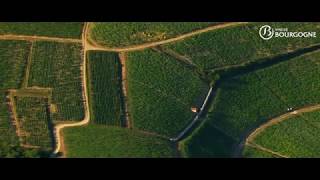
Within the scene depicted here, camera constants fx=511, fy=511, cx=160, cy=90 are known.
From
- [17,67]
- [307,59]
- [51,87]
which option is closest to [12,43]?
[17,67]

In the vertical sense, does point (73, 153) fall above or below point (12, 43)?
below

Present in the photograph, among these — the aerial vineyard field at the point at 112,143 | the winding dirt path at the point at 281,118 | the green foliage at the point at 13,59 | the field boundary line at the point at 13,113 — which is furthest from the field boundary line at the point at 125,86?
the winding dirt path at the point at 281,118

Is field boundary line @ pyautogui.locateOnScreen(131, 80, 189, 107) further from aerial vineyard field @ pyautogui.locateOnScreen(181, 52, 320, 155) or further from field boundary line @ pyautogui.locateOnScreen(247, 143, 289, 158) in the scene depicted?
field boundary line @ pyautogui.locateOnScreen(247, 143, 289, 158)

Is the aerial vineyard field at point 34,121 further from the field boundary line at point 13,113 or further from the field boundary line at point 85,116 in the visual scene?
the field boundary line at point 85,116

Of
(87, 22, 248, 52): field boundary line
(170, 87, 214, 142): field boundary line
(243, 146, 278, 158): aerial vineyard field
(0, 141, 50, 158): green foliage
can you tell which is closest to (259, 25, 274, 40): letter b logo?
(87, 22, 248, 52): field boundary line

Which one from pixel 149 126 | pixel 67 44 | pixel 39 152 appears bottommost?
pixel 39 152

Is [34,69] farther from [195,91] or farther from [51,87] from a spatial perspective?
[195,91]
